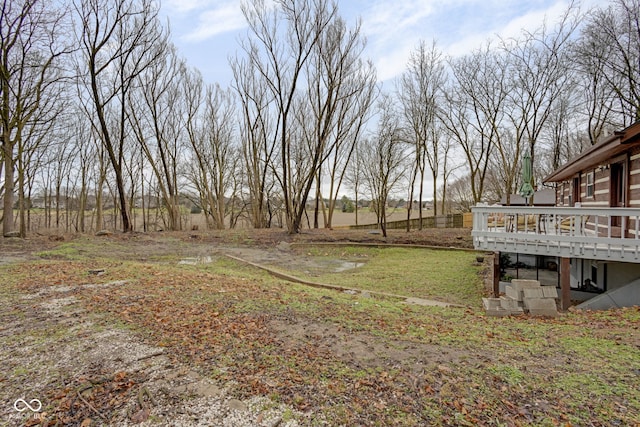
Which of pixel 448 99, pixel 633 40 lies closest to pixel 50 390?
pixel 633 40

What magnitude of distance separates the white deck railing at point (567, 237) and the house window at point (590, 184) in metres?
2.80

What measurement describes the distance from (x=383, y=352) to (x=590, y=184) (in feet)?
33.2

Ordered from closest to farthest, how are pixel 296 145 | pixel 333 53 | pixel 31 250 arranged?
pixel 31 250
pixel 333 53
pixel 296 145

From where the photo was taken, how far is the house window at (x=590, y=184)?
9.49 m

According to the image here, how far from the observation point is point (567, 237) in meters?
5.89

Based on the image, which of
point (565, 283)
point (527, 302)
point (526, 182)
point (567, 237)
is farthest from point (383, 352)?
point (526, 182)

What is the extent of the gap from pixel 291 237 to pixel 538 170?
2335 cm

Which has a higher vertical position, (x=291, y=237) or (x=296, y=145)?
(x=296, y=145)

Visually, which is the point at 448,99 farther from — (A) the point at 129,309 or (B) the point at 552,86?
(A) the point at 129,309

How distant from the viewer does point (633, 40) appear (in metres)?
12.7

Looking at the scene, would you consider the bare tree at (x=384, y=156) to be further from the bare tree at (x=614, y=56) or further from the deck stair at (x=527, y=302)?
the deck stair at (x=527, y=302)
